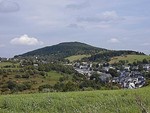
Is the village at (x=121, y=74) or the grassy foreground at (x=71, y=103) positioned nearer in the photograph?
the grassy foreground at (x=71, y=103)

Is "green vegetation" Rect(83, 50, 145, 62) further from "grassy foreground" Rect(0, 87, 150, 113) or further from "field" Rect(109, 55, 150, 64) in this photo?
"grassy foreground" Rect(0, 87, 150, 113)

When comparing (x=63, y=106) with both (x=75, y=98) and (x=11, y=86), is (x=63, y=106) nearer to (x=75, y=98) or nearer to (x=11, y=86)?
(x=75, y=98)

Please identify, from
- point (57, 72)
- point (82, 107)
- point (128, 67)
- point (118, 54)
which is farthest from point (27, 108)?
point (118, 54)

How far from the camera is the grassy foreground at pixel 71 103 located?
50.1 feet

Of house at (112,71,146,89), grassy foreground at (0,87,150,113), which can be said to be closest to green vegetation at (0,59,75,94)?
house at (112,71,146,89)

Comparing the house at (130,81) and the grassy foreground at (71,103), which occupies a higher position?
the grassy foreground at (71,103)

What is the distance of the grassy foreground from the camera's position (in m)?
15.3

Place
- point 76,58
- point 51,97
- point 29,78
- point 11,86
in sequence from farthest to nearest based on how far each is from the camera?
point 76,58
point 29,78
point 11,86
point 51,97

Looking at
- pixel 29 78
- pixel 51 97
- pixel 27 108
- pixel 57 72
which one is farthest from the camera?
pixel 57 72

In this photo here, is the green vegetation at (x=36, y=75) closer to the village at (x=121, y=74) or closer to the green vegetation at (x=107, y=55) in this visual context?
the village at (x=121, y=74)

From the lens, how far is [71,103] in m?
16.0

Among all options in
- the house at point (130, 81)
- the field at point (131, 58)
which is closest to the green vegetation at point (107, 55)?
the field at point (131, 58)

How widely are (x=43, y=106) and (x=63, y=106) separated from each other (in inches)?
34.4

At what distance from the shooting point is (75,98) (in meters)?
16.5
